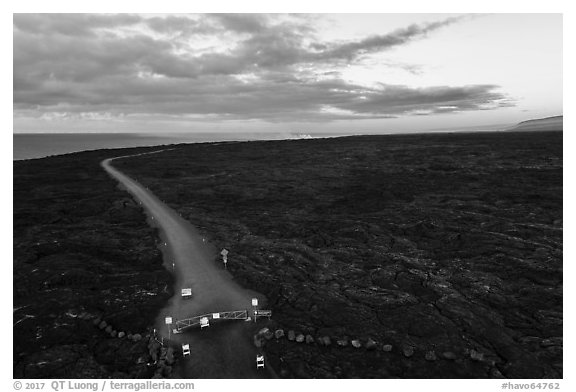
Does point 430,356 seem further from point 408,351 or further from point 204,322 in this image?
point 204,322

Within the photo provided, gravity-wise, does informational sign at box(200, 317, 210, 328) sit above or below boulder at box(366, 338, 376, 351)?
above

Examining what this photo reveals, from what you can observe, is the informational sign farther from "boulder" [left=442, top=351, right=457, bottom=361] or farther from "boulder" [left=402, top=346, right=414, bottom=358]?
"boulder" [left=442, top=351, right=457, bottom=361]

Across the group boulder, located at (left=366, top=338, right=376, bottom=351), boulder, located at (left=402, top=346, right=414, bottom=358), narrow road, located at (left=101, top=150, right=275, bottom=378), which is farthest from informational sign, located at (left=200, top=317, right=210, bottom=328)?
boulder, located at (left=402, top=346, right=414, bottom=358)

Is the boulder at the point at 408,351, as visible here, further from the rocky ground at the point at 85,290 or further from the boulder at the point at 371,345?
the rocky ground at the point at 85,290
